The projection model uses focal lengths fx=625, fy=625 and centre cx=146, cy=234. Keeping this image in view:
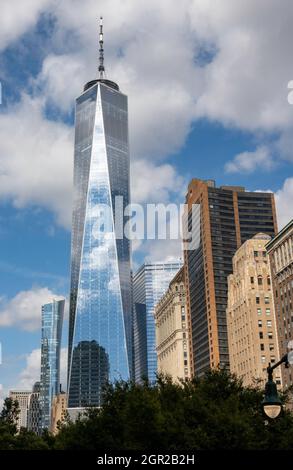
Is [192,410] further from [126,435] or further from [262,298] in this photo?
[262,298]

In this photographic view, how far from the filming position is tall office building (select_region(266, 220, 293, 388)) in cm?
11556

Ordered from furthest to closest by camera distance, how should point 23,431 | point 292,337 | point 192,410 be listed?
point 292,337 → point 23,431 → point 192,410

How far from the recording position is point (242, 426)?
41.4m

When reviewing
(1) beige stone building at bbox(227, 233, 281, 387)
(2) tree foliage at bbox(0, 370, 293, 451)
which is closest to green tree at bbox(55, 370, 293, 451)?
(2) tree foliage at bbox(0, 370, 293, 451)

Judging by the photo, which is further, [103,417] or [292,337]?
[292,337]

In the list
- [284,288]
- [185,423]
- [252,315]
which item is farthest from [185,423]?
[252,315]

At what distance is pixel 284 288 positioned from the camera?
119 metres

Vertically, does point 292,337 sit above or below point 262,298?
below

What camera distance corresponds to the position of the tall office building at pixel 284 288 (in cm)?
11556

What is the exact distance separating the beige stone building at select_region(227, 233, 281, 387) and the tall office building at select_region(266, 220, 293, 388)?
68.7 feet

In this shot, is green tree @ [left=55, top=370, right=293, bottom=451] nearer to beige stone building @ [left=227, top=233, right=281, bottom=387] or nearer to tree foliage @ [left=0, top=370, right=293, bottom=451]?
tree foliage @ [left=0, top=370, right=293, bottom=451]

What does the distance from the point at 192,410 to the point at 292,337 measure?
72.3m
